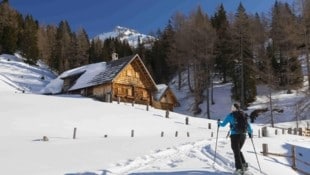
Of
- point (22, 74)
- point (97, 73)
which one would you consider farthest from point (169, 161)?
point (22, 74)

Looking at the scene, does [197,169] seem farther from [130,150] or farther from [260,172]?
[130,150]

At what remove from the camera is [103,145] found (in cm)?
2141

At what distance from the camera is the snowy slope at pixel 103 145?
14695mm

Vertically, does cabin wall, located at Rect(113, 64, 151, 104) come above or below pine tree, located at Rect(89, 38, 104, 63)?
below

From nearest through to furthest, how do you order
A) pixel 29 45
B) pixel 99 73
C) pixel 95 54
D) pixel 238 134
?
pixel 238 134, pixel 99 73, pixel 29 45, pixel 95 54

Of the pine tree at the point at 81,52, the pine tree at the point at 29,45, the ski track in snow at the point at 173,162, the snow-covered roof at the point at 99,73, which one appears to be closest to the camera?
the ski track in snow at the point at 173,162

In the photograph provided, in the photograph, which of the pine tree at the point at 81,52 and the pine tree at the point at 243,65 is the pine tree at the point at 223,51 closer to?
the pine tree at the point at 243,65

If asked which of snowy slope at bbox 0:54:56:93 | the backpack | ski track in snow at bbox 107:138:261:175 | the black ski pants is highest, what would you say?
snowy slope at bbox 0:54:56:93

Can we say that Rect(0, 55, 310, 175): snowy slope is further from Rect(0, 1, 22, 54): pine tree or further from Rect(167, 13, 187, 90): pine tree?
Rect(0, 1, 22, 54): pine tree

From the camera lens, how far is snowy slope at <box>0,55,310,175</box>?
14695 millimetres

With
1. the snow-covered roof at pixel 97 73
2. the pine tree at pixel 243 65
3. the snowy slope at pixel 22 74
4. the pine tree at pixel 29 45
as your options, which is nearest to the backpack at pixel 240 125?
the snow-covered roof at pixel 97 73

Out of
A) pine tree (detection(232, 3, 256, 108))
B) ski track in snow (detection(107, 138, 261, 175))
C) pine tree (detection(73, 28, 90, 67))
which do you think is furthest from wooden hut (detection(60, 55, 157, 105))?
pine tree (detection(73, 28, 90, 67))

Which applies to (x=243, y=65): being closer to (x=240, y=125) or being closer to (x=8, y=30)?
(x=240, y=125)

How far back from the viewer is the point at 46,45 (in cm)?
9994
